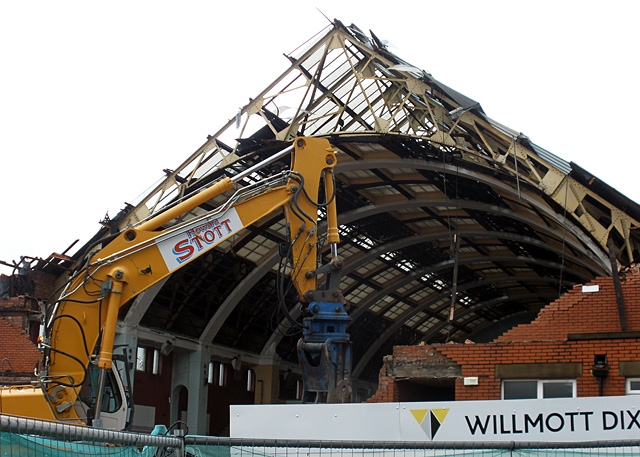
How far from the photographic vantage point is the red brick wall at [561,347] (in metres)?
14.5

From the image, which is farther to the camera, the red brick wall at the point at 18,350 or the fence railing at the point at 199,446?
the red brick wall at the point at 18,350

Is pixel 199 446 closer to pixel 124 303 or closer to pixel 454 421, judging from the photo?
pixel 454 421

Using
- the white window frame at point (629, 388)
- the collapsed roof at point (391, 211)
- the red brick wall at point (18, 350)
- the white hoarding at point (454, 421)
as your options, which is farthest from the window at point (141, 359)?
the white window frame at point (629, 388)

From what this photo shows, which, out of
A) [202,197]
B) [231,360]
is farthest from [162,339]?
[202,197]

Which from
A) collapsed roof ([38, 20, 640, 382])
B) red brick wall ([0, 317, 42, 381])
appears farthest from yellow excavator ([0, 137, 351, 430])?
red brick wall ([0, 317, 42, 381])

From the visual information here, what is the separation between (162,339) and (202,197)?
57.4ft

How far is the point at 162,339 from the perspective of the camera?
105ft

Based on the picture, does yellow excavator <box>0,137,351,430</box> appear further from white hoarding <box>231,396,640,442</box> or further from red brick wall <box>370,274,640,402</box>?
white hoarding <box>231,396,640,442</box>

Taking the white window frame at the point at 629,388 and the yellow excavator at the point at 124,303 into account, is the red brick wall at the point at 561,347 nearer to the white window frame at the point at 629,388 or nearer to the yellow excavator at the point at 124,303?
the white window frame at the point at 629,388

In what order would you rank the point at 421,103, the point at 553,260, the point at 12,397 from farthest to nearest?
the point at 553,260, the point at 421,103, the point at 12,397

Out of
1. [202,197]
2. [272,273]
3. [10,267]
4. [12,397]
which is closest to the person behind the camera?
[12,397]

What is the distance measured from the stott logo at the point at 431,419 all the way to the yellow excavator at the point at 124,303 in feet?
10.7

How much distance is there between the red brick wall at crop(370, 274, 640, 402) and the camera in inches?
571

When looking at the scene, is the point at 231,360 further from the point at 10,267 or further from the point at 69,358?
the point at 69,358
